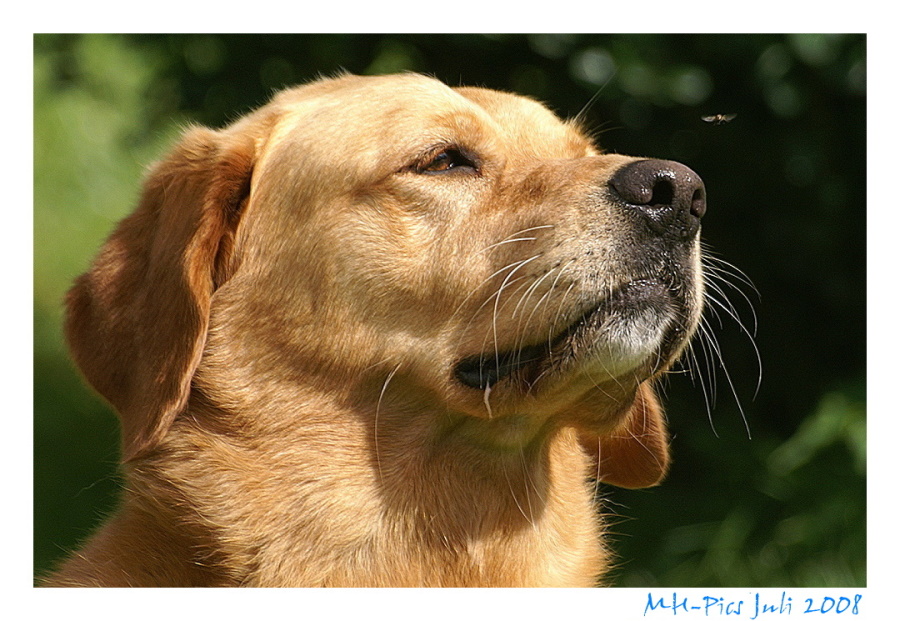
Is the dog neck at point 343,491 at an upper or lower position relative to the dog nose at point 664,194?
lower

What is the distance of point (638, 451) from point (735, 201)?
228 centimetres

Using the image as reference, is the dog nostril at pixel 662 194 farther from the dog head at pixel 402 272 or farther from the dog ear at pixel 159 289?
the dog ear at pixel 159 289

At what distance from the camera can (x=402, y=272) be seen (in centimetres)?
314

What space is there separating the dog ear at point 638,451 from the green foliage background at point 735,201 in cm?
99

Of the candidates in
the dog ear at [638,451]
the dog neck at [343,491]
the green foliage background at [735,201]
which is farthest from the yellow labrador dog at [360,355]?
the green foliage background at [735,201]

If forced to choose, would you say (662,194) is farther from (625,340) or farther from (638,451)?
(638,451)

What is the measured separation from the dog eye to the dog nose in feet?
1.74

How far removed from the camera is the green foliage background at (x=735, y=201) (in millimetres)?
5191

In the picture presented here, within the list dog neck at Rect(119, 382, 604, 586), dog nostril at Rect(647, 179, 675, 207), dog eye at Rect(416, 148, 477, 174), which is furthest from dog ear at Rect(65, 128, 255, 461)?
dog nostril at Rect(647, 179, 675, 207)

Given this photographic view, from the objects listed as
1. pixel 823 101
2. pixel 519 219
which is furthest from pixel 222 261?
pixel 823 101

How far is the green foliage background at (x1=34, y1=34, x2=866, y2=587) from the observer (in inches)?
204

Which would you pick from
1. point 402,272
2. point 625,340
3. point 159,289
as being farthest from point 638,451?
point 159,289

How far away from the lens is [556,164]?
326 centimetres

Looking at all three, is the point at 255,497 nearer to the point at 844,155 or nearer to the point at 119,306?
the point at 119,306
